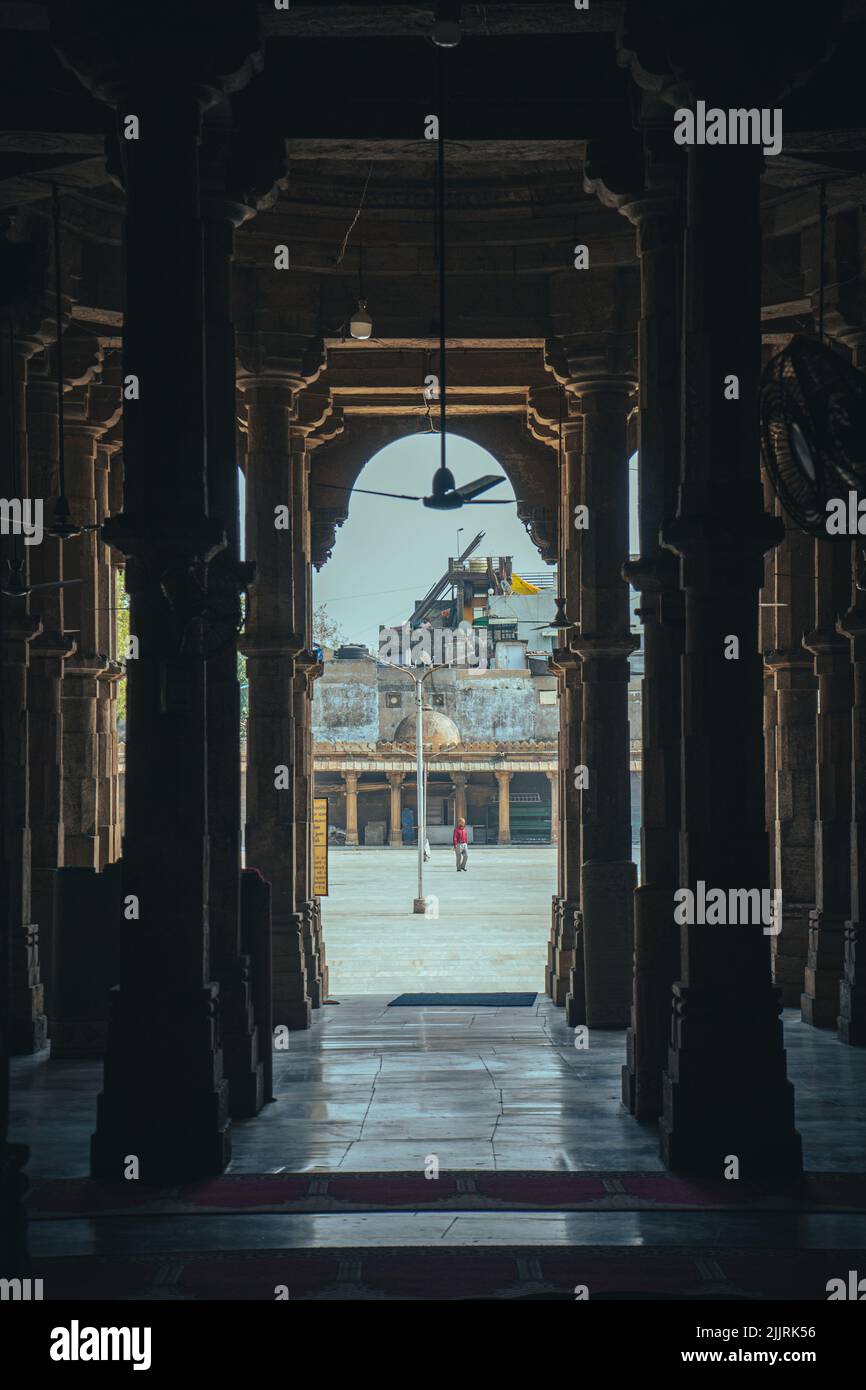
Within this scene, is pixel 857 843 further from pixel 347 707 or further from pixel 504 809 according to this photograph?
pixel 347 707

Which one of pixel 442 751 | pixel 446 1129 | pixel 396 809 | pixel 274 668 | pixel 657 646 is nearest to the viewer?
pixel 446 1129

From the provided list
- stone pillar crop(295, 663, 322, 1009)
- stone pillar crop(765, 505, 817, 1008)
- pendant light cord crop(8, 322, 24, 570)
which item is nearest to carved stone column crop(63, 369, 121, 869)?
stone pillar crop(295, 663, 322, 1009)

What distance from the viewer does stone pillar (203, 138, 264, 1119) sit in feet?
39.5

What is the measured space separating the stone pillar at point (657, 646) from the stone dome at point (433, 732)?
5817cm

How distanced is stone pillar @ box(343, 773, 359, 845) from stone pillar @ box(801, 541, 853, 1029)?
175 feet

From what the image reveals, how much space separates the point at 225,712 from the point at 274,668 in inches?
229

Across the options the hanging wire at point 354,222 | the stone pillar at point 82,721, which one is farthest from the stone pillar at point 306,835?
the hanging wire at point 354,222

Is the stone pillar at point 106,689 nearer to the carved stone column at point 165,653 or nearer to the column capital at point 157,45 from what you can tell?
the carved stone column at point 165,653

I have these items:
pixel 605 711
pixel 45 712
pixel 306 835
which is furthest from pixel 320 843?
Result: pixel 605 711

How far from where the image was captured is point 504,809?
7162 cm

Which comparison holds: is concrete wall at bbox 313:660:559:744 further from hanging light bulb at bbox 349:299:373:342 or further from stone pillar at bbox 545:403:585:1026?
hanging light bulb at bbox 349:299:373:342

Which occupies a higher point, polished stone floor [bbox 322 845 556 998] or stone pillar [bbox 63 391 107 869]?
stone pillar [bbox 63 391 107 869]
